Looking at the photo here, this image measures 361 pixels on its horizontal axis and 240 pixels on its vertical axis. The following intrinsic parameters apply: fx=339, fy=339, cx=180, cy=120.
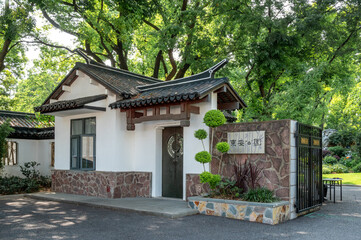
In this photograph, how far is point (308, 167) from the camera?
921cm

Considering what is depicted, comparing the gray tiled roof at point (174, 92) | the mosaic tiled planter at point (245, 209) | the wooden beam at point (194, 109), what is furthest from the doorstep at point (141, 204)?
the gray tiled roof at point (174, 92)

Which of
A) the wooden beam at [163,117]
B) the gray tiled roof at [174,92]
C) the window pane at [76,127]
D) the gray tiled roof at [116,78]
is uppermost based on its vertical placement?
the gray tiled roof at [116,78]

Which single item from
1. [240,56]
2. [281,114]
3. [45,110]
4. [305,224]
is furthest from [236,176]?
[240,56]

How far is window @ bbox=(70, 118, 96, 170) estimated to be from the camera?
12.3 meters

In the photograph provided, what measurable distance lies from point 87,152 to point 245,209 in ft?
22.0

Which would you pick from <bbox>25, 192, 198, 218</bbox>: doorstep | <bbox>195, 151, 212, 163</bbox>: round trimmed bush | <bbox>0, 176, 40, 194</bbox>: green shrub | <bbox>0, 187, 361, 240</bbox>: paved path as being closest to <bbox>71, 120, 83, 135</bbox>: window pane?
<bbox>25, 192, 198, 218</bbox>: doorstep

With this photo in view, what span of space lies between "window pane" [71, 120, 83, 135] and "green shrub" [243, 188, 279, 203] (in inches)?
277

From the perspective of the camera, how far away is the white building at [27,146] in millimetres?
16348

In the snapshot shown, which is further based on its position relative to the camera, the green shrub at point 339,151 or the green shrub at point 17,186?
the green shrub at point 339,151

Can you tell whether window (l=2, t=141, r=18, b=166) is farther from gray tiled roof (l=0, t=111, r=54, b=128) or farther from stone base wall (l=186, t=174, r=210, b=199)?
stone base wall (l=186, t=174, r=210, b=199)

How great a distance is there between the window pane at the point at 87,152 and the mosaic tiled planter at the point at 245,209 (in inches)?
191

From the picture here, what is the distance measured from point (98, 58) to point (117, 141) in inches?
383

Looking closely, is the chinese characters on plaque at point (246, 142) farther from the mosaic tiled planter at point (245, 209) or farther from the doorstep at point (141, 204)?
the doorstep at point (141, 204)

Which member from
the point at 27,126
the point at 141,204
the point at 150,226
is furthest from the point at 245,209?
the point at 27,126
